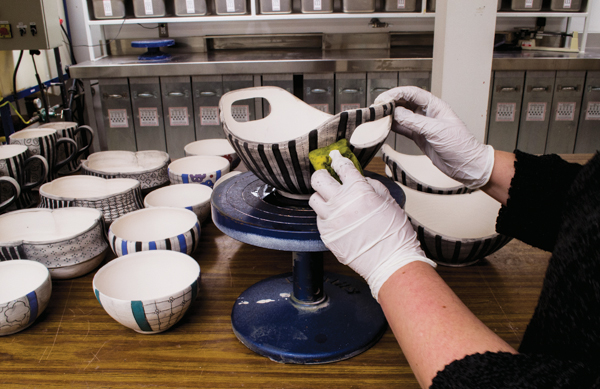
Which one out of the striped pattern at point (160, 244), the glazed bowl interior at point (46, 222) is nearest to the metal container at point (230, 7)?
the glazed bowl interior at point (46, 222)

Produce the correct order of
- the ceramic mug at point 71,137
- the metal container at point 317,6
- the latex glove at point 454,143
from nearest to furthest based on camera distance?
1. the latex glove at point 454,143
2. the ceramic mug at point 71,137
3. the metal container at point 317,6

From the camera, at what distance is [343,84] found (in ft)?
13.0

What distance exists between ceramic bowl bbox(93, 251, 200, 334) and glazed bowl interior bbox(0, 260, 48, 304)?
0.16 metres

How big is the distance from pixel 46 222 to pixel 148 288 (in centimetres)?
44

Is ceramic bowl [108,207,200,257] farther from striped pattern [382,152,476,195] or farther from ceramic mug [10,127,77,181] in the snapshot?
striped pattern [382,152,476,195]

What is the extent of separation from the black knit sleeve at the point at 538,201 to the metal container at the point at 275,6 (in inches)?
137

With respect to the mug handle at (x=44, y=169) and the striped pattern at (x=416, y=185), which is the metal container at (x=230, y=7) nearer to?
the mug handle at (x=44, y=169)

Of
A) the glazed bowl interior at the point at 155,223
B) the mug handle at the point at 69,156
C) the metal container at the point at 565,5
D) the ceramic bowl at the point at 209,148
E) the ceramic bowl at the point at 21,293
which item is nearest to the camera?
the ceramic bowl at the point at 21,293

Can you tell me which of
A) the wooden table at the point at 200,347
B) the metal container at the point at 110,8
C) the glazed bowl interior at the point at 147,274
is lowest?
the wooden table at the point at 200,347

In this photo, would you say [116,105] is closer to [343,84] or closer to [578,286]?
[343,84]

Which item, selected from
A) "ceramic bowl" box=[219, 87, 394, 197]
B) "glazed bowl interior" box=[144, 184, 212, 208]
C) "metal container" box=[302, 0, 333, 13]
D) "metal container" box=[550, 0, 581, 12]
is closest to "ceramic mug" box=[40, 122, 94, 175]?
"glazed bowl interior" box=[144, 184, 212, 208]

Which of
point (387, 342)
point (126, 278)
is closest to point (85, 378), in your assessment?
point (126, 278)

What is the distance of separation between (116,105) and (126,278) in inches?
134

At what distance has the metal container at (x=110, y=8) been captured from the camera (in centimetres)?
413
